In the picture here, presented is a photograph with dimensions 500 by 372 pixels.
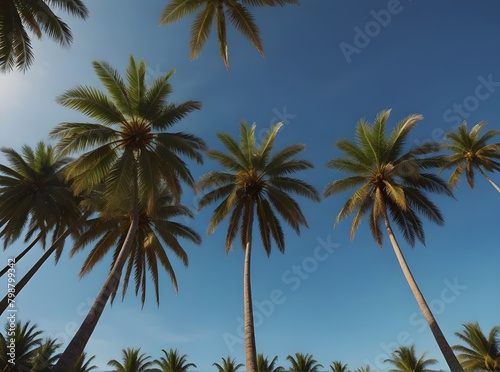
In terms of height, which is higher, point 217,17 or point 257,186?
point 217,17

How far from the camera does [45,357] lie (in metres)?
28.0

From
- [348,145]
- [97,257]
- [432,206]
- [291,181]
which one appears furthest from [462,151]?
[97,257]

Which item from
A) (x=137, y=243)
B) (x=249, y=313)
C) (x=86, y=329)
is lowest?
(x=86, y=329)

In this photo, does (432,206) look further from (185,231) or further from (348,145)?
(185,231)

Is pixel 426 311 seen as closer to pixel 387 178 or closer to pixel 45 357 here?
pixel 387 178

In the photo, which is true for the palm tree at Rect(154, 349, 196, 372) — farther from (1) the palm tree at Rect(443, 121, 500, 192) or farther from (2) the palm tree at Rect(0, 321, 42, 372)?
(1) the palm tree at Rect(443, 121, 500, 192)

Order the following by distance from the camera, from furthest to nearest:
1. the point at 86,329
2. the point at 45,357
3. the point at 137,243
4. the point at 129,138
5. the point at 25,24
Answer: the point at 45,357
the point at 137,243
the point at 129,138
the point at 25,24
the point at 86,329

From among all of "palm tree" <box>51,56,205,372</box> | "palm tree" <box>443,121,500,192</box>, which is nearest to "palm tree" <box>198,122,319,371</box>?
"palm tree" <box>51,56,205,372</box>

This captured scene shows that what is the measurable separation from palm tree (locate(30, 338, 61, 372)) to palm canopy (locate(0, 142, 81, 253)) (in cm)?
1197

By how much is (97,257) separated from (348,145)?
18.2 metres

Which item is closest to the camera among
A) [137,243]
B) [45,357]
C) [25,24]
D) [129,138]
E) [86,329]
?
[86,329]

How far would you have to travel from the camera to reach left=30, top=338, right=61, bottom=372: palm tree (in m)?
26.9

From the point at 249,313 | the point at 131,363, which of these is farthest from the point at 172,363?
the point at 249,313

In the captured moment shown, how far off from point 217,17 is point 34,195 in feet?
55.8
